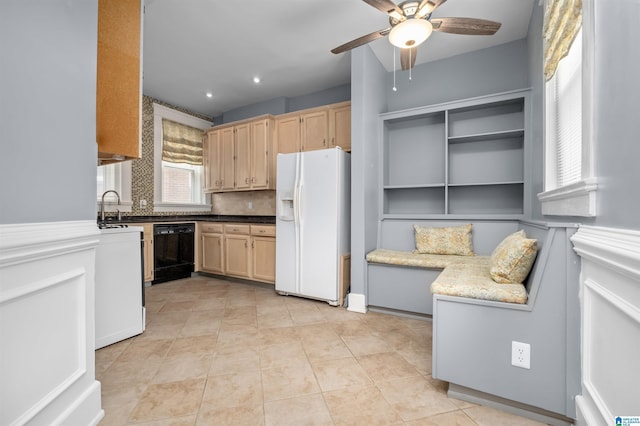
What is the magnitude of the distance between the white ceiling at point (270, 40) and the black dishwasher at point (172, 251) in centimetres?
211


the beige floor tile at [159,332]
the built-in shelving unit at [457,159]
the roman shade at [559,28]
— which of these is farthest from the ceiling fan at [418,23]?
the beige floor tile at [159,332]

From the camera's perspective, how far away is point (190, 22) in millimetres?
2699

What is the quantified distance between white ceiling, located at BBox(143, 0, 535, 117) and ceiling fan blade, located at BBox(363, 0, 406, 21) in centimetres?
66

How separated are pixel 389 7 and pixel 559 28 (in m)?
1.01

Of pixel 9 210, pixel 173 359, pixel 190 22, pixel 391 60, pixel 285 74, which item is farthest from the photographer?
pixel 285 74

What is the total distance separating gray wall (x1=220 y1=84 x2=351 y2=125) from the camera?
13.4 ft

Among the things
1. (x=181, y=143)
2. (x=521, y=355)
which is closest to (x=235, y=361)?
(x=521, y=355)

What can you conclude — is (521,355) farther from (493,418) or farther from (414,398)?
(414,398)

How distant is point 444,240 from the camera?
3.00 m

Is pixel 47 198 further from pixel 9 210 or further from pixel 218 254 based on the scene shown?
pixel 218 254

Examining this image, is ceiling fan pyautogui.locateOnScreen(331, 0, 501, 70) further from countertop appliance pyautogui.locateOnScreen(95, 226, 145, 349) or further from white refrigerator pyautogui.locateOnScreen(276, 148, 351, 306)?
countertop appliance pyautogui.locateOnScreen(95, 226, 145, 349)

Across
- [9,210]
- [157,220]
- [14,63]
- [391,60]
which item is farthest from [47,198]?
[391,60]

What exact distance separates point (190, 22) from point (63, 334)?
282 cm

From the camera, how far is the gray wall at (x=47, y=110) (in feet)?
3.17
